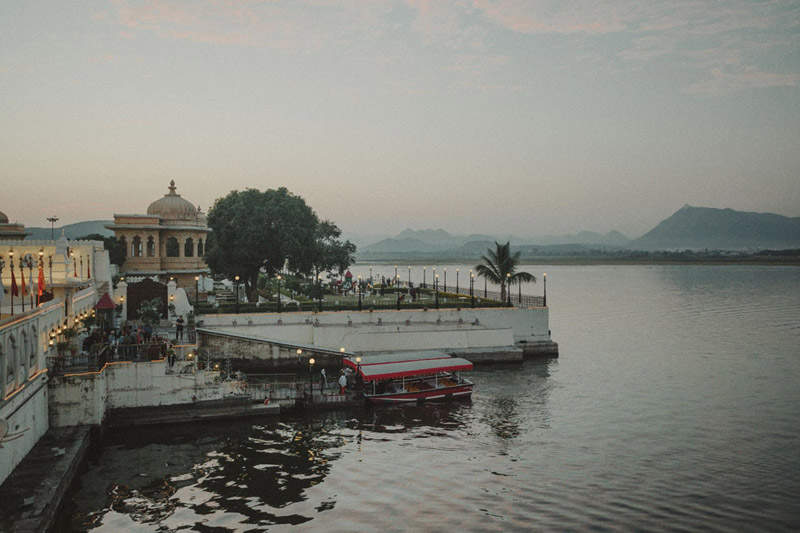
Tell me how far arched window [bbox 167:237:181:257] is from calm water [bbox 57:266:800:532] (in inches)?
1024

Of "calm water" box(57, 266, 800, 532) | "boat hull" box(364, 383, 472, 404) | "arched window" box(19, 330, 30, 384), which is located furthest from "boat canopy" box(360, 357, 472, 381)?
"arched window" box(19, 330, 30, 384)

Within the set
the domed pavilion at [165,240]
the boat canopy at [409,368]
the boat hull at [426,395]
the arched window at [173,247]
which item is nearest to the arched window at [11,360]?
the boat canopy at [409,368]

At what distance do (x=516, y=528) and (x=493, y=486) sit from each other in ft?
10.9

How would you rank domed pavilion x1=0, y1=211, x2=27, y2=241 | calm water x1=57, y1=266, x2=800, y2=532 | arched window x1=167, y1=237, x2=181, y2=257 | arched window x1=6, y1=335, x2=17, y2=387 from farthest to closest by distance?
domed pavilion x1=0, y1=211, x2=27, y2=241 → arched window x1=167, y1=237, x2=181, y2=257 → arched window x1=6, y1=335, x2=17, y2=387 → calm water x1=57, y1=266, x2=800, y2=532

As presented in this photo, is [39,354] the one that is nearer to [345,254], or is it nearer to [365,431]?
[365,431]

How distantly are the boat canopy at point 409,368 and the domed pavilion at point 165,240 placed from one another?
24.0 m

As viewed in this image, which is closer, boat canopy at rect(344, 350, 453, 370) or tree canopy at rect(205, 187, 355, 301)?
boat canopy at rect(344, 350, 453, 370)

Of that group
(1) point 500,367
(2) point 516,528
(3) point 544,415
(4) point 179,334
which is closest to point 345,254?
(1) point 500,367

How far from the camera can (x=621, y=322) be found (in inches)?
2778

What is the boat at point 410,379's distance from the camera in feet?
108

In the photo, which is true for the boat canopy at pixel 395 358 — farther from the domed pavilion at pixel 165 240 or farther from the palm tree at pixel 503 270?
the domed pavilion at pixel 165 240

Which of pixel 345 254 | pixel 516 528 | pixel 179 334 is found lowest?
pixel 516 528

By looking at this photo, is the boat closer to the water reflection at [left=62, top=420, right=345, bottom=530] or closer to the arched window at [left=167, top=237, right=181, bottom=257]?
the water reflection at [left=62, top=420, right=345, bottom=530]

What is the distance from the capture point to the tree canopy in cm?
4994
